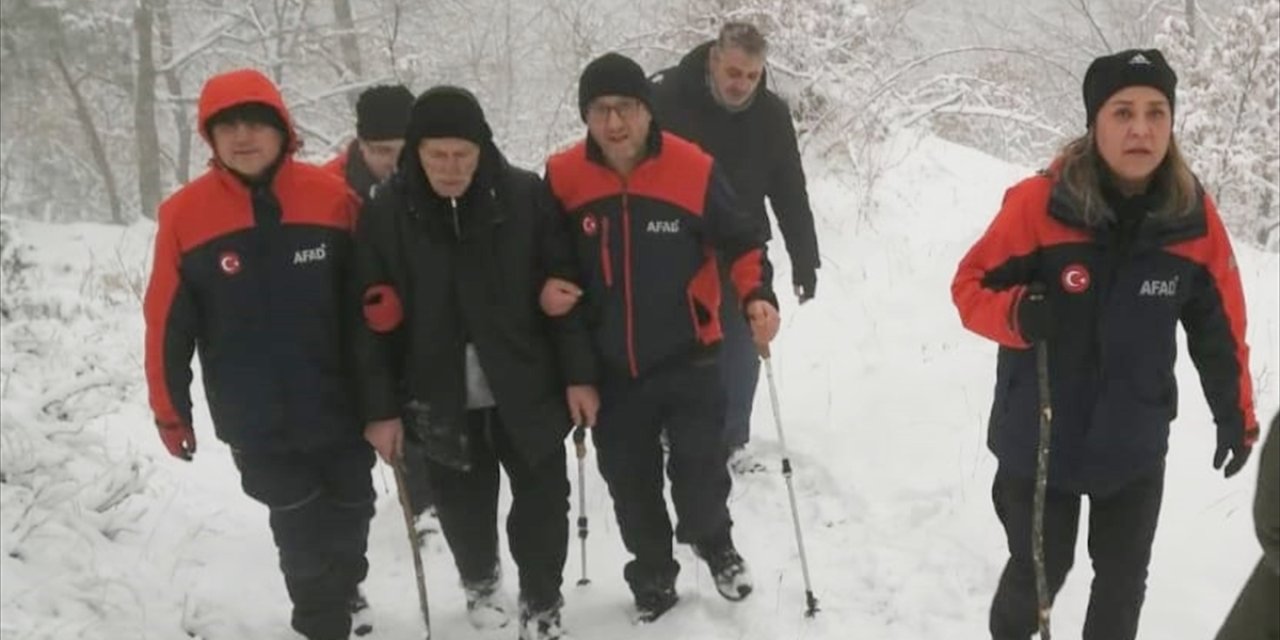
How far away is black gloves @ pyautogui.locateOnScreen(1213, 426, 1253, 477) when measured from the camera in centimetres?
321

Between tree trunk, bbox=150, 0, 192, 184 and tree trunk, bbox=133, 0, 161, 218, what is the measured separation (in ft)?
0.80

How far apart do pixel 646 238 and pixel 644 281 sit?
0.15 meters

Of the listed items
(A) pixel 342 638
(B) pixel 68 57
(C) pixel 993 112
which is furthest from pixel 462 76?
(A) pixel 342 638

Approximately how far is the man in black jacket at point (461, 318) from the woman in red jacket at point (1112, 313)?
4.73 feet

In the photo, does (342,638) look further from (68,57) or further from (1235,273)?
(68,57)

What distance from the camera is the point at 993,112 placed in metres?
11.1

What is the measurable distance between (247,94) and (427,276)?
81 centimetres

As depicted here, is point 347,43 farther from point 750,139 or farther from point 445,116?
point 445,116

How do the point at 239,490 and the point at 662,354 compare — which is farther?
the point at 239,490

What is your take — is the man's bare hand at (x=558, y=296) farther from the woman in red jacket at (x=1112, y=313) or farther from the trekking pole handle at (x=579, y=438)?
the woman in red jacket at (x=1112, y=313)

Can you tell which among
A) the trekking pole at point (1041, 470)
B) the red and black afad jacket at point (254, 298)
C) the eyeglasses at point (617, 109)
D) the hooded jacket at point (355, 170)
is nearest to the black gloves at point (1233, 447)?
the trekking pole at point (1041, 470)

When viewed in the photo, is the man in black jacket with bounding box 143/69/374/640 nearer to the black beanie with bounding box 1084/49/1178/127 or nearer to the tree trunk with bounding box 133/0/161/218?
the black beanie with bounding box 1084/49/1178/127

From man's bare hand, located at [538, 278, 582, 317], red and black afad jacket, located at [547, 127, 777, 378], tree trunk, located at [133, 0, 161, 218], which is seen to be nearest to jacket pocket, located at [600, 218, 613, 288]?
red and black afad jacket, located at [547, 127, 777, 378]

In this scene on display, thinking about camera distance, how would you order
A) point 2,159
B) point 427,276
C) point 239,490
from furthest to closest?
point 2,159 → point 239,490 → point 427,276
